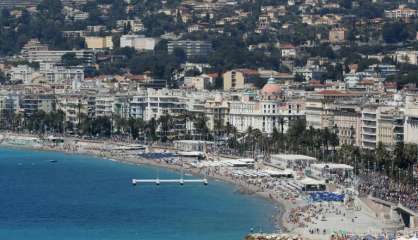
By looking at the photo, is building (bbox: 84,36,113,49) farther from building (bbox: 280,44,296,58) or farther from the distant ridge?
the distant ridge

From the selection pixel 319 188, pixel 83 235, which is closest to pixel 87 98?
pixel 319 188

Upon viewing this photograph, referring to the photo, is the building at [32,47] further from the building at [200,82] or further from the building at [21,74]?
the building at [200,82]

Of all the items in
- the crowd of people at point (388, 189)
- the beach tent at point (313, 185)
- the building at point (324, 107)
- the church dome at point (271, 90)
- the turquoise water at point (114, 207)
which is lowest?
the turquoise water at point (114, 207)

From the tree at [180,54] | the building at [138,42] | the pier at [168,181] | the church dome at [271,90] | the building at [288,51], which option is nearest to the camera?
the pier at [168,181]

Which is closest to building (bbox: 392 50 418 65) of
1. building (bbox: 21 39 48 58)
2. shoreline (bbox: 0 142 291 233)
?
building (bbox: 21 39 48 58)

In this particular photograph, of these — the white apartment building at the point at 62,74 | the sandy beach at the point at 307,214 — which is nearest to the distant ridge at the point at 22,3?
the white apartment building at the point at 62,74

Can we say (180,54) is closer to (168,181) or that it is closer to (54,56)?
(54,56)
